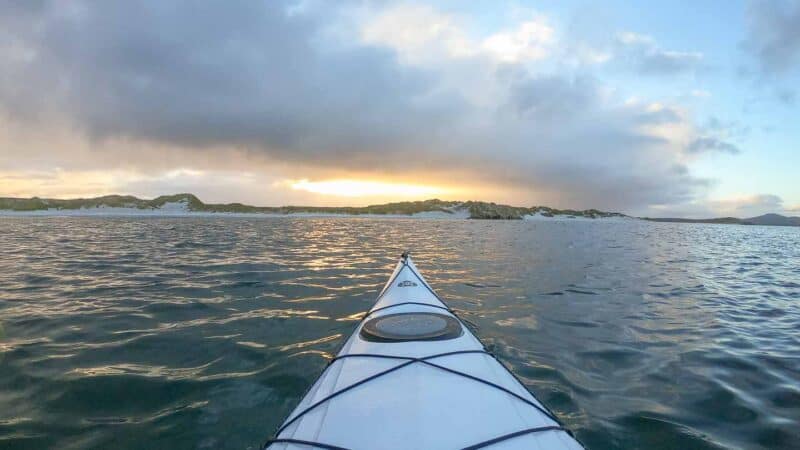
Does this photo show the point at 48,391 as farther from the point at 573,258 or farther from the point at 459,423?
the point at 573,258

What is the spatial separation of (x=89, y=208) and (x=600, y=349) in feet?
496

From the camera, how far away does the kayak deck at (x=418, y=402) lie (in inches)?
129

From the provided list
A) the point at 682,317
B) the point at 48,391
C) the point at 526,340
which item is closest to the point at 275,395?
the point at 48,391

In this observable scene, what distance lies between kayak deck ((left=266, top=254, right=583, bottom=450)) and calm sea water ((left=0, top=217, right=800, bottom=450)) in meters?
1.34

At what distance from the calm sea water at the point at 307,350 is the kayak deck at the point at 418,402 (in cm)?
134

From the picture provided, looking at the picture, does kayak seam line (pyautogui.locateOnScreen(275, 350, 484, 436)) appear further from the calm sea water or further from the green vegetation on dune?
the green vegetation on dune

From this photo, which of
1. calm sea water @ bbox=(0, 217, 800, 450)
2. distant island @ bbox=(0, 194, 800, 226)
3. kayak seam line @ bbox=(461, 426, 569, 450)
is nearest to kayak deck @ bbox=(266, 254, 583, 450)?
kayak seam line @ bbox=(461, 426, 569, 450)

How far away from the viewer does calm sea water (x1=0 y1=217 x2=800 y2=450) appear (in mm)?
4984

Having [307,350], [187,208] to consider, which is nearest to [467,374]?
[307,350]

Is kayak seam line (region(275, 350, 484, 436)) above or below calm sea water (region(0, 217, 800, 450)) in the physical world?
above

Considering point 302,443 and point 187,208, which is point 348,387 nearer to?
point 302,443

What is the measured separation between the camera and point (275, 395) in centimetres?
573

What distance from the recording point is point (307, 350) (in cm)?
750

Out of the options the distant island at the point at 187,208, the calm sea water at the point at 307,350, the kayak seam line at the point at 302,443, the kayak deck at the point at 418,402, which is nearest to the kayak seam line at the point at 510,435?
the kayak deck at the point at 418,402
